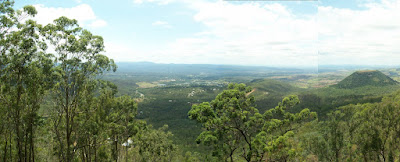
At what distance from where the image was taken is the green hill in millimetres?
126037

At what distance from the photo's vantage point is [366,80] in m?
133

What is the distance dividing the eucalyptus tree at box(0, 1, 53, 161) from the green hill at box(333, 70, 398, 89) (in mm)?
153301

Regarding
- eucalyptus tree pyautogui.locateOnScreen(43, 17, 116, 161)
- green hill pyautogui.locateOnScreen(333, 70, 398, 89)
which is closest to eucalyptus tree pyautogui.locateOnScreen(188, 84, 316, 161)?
eucalyptus tree pyautogui.locateOnScreen(43, 17, 116, 161)

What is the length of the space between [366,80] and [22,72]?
168 meters

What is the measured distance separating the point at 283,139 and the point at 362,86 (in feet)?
493

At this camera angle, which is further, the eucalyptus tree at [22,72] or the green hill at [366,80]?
the green hill at [366,80]

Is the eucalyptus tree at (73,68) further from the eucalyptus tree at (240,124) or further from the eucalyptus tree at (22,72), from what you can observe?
the eucalyptus tree at (240,124)

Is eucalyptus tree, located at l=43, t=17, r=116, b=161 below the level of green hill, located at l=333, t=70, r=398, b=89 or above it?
above

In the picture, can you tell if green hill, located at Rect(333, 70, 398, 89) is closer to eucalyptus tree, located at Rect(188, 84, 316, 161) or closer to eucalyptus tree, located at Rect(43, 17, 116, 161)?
eucalyptus tree, located at Rect(188, 84, 316, 161)

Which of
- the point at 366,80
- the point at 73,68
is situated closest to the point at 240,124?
the point at 73,68

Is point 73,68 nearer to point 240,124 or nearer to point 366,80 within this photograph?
point 240,124

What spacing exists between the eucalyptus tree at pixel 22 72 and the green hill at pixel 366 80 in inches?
6035

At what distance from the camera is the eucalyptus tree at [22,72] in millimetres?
9914

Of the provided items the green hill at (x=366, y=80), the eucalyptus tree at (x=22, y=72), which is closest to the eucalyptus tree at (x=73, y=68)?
the eucalyptus tree at (x=22, y=72)
